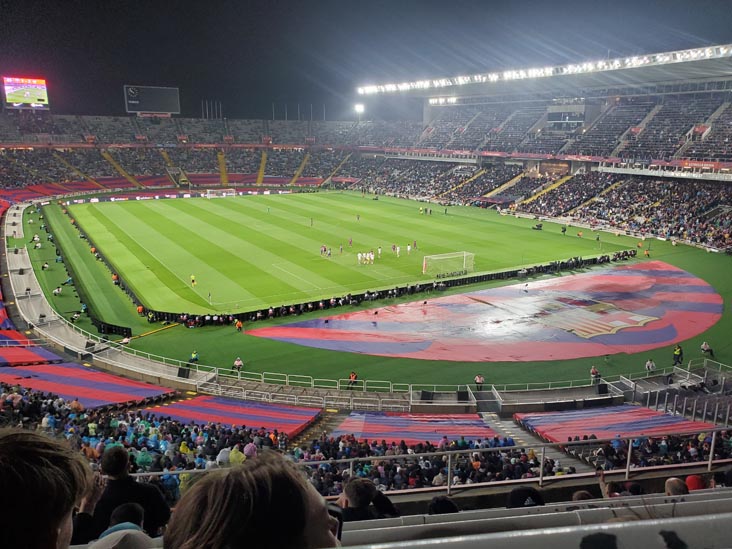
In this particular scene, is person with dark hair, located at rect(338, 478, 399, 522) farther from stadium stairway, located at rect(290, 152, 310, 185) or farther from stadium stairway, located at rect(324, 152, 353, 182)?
stadium stairway, located at rect(324, 152, 353, 182)

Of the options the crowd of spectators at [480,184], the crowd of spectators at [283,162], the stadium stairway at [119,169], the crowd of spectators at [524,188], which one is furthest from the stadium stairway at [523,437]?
the crowd of spectators at [283,162]

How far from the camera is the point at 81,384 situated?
80.4 feet

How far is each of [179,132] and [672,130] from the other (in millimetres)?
94477

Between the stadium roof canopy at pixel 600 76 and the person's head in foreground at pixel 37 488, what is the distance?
74.6 meters

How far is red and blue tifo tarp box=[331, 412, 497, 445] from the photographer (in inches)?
763

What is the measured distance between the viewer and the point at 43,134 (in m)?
105

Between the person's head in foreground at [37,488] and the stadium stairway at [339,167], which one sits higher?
the stadium stairway at [339,167]

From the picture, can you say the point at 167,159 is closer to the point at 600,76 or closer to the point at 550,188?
the point at 550,188

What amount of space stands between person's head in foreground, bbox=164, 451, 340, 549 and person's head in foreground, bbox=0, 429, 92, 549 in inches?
15.2

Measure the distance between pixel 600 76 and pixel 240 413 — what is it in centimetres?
7655

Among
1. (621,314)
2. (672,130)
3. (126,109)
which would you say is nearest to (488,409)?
(621,314)

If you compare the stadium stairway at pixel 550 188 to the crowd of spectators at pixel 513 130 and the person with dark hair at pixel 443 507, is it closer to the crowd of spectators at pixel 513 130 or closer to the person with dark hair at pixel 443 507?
the crowd of spectators at pixel 513 130

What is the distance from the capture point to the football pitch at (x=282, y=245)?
3991 centimetres

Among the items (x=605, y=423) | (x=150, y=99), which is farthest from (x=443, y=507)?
(x=150, y=99)
